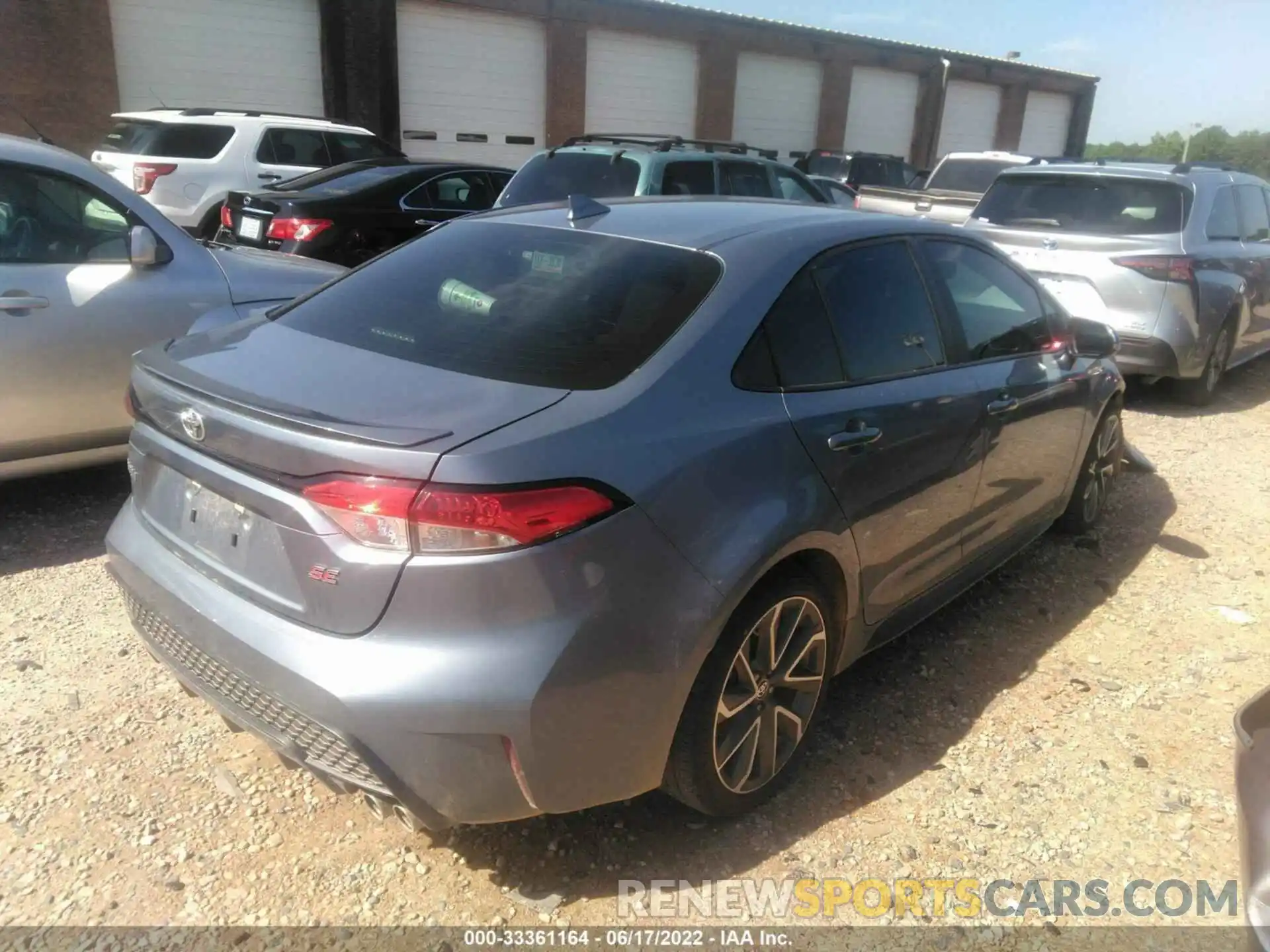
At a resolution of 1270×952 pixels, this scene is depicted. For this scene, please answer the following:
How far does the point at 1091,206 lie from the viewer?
696 cm

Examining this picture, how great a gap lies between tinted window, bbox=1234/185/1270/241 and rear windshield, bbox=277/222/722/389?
696 cm

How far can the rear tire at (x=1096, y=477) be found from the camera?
4.59 m

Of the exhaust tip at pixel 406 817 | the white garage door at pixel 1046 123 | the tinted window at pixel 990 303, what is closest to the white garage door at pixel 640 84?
the white garage door at pixel 1046 123

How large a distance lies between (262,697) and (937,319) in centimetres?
243

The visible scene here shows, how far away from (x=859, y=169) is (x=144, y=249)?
15.6 metres

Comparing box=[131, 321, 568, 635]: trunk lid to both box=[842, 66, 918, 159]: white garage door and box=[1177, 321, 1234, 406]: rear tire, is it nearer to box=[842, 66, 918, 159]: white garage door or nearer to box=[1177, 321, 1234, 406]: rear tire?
box=[1177, 321, 1234, 406]: rear tire

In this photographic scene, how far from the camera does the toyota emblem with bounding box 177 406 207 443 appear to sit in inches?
90.2

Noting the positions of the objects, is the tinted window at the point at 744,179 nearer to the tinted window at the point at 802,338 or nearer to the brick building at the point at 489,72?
the tinted window at the point at 802,338

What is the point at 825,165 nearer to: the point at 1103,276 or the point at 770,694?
the point at 1103,276

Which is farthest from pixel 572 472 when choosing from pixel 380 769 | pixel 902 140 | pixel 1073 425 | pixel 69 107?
pixel 902 140

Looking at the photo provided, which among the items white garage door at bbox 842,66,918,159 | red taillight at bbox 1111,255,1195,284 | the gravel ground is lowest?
the gravel ground

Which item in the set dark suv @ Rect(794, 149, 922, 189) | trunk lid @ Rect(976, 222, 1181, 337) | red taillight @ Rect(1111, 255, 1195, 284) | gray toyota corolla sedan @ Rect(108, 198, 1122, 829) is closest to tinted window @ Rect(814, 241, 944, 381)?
gray toyota corolla sedan @ Rect(108, 198, 1122, 829)

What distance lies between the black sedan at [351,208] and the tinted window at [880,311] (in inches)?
187

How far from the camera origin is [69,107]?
1457 cm
